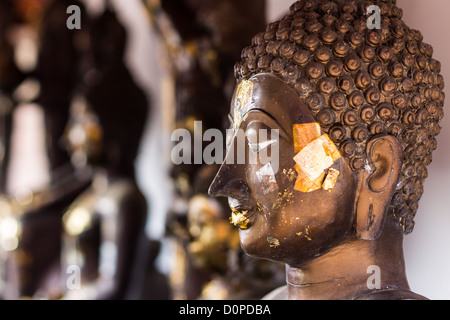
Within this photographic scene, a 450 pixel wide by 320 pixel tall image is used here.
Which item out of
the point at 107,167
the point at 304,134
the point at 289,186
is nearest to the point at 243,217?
the point at 289,186

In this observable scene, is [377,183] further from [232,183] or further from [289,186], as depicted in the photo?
[232,183]

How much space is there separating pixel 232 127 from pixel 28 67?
10.3ft

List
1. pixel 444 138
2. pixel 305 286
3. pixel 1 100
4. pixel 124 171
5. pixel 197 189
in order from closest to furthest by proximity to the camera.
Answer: pixel 305 286 < pixel 444 138 < pixel 197 189 < pixel 124 171 < pixel 1 100

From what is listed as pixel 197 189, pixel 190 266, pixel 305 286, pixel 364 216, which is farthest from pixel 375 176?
pixel 190 266

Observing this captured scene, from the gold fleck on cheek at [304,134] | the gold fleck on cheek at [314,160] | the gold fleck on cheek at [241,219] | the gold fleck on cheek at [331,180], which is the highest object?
the gold fleck on cheek at [304,134]

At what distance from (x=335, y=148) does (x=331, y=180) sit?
0.08m

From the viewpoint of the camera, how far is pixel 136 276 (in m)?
3.75

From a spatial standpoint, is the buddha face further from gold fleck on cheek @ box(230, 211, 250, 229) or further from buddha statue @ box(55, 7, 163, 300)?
buddha statue @ box(55, 7, 163, 300)

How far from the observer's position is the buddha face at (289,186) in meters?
1.60

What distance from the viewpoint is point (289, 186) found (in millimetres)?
1612

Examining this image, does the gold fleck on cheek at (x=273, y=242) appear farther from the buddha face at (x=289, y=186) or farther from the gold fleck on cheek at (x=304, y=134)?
the gold fleck on cheek at (x=304, y=134)

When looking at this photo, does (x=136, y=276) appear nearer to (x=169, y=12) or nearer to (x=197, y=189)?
(x=197, y=189)

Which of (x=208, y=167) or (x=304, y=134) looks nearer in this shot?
(x=304, y=134)

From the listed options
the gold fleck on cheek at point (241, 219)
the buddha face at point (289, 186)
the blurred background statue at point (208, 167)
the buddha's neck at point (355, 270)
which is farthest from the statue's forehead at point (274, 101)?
the blurred background statue at point (208, 167)
